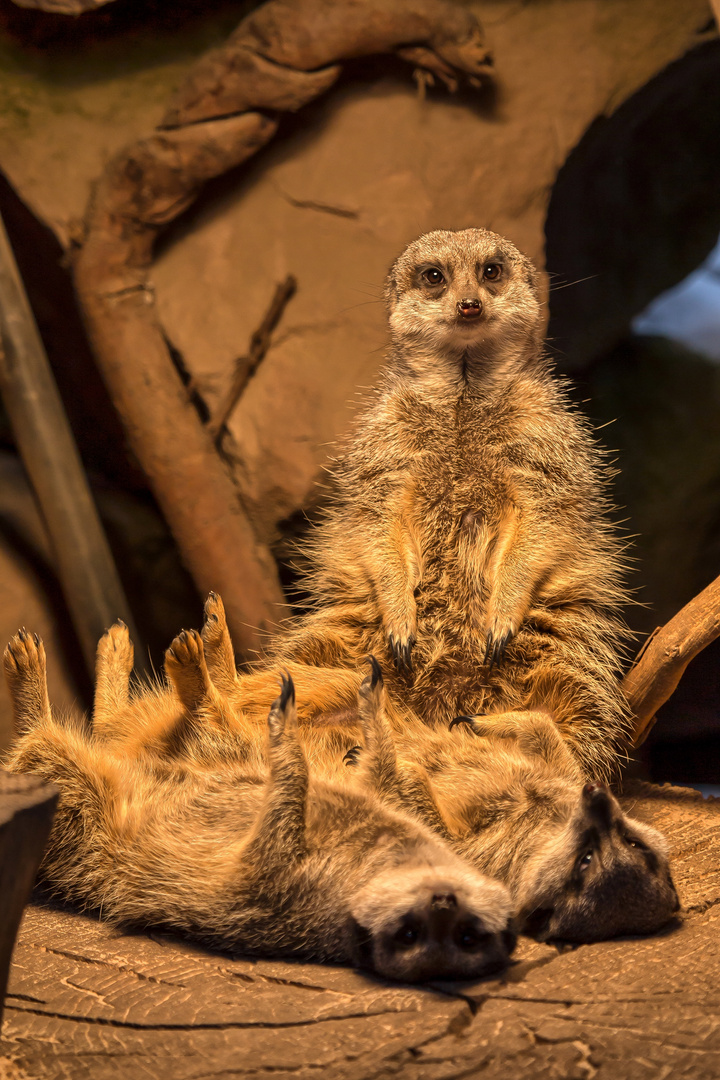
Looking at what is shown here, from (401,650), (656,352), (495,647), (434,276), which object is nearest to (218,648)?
(401,650)

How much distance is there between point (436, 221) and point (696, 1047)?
3171 millimetres

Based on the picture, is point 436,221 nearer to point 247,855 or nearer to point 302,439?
point 302,439

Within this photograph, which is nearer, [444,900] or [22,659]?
[444,900]

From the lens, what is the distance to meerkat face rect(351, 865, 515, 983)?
165 cm

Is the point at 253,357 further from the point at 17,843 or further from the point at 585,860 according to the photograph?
the point at 17,843

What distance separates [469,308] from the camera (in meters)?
2.62

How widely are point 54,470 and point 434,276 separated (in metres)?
1.54

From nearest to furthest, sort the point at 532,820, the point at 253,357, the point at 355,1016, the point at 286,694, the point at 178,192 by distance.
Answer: the point at 355,1016 → the point at 286,694 → the point at 532,820 → the point at 178,192 → the point at 253,357

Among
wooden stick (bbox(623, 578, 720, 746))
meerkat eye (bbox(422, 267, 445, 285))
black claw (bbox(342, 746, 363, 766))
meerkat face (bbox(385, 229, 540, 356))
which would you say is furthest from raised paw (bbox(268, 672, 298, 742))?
meerkat eye (bbox(422, 267, 445, 285))

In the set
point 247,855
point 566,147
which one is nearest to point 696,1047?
point 247,855

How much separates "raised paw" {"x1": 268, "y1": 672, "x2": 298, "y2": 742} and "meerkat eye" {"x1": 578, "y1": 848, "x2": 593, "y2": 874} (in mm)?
635

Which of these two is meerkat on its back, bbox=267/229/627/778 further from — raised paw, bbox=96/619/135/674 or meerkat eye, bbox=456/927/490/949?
meerkat eye, bbox=456/927/490/949

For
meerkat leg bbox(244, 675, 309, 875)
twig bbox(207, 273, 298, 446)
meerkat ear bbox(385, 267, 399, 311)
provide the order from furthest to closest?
twig bbox(207, 273, 298, 446), meerkat ear bbox(385, 267, 399, 311), meerkat leg bbox(244, 675, 309, 875)

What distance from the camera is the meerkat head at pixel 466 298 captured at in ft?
8.97
